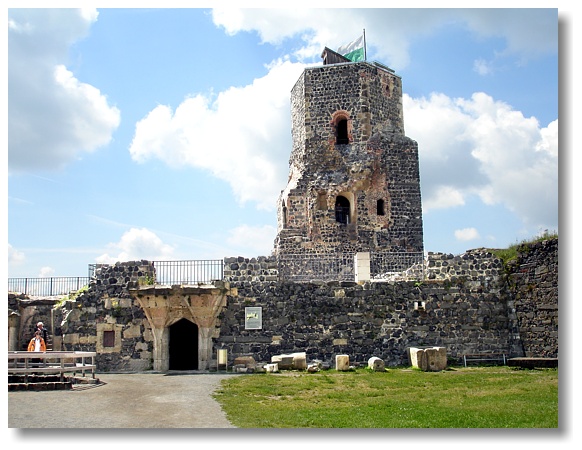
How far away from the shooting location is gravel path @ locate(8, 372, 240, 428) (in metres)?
10.5

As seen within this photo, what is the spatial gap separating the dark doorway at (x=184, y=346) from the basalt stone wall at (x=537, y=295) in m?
9.17

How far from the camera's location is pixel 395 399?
486 inches

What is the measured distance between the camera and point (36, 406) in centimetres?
1151

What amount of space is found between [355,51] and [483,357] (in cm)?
1486

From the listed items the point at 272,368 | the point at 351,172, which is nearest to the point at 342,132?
the point at 351,172

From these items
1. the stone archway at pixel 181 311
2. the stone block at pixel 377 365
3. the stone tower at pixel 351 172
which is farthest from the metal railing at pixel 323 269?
the stone tower at pixel 351 172

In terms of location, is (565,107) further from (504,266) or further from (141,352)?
(141,352)

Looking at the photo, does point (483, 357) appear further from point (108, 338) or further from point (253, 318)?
point (108, 338)

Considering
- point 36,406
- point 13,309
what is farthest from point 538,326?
point 13,309

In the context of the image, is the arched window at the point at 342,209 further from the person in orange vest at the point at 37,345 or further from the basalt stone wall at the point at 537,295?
the person in orange vest at the point at 37,345

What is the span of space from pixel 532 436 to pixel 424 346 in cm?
718

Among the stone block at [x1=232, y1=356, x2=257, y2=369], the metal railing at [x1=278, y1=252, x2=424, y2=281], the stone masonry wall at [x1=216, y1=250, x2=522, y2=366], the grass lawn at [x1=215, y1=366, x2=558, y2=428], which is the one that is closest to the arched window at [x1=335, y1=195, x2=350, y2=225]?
the metal railing at [x1=278, y1=252, x2=424, y2=281]

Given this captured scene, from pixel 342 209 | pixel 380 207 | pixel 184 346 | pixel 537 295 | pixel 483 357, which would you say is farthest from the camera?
pixel 342 209

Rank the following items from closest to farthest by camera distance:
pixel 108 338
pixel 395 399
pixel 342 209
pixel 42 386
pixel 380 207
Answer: pixel 395 399 < pixel 42 386 < pixel 108 338 < pixel 380 207 < pixel 342 209
